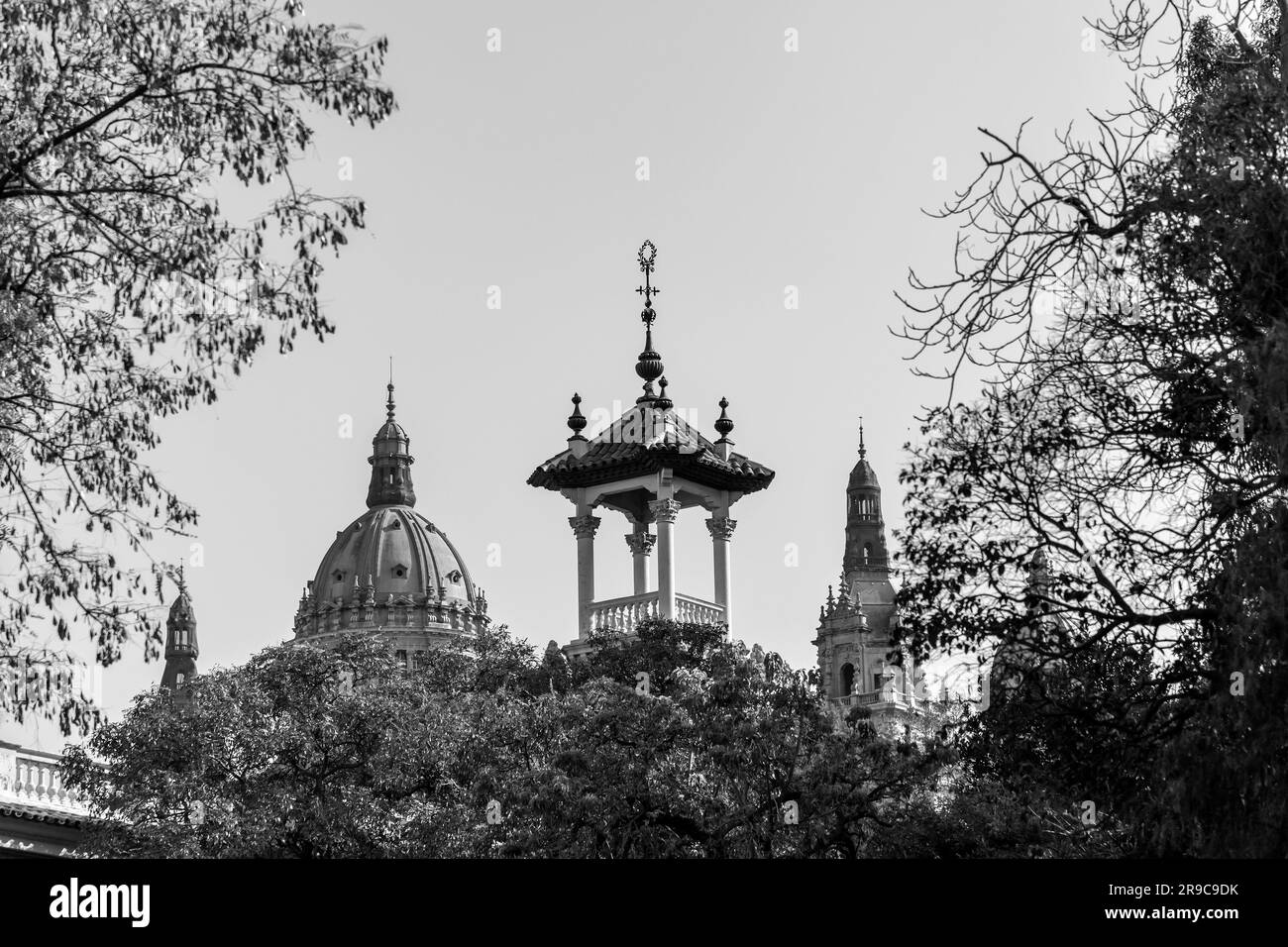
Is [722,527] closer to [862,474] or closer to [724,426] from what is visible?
[724,426]

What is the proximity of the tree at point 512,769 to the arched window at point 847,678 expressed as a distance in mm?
74621

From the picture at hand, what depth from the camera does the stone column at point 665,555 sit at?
63562 millimetres

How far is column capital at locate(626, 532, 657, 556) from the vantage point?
67562 millimetres

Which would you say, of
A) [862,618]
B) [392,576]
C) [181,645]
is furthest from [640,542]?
[181,645]

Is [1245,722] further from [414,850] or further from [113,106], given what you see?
[414,850]

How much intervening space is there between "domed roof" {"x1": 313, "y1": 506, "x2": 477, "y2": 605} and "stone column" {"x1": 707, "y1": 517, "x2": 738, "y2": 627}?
317ft

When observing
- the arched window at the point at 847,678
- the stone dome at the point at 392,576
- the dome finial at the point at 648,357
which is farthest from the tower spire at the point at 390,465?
the dome finial at the point at 648,357

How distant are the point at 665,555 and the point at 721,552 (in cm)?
296

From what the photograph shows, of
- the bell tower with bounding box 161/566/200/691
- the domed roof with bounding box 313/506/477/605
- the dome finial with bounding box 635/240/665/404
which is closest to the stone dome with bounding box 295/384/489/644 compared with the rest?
the domed roof with bounding box 313/506/477/605

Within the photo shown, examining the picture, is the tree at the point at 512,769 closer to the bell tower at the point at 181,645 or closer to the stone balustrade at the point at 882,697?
the stone balustrade at the point at 882,697

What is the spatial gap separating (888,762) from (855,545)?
101 metres

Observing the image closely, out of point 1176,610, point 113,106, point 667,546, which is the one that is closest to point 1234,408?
point 1176,610

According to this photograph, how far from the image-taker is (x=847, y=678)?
5143 inches
